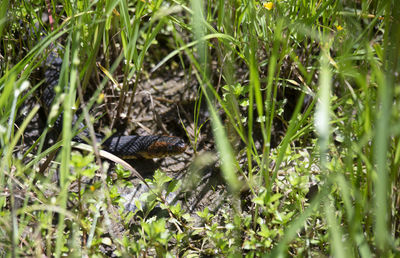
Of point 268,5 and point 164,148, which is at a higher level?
point 268,5

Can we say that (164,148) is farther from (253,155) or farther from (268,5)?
(268,5)

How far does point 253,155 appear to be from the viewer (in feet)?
7.18

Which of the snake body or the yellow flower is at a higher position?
the yellow flower

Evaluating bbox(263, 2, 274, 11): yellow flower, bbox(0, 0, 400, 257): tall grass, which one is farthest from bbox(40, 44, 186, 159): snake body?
bbox(263, 2, 274, 11): yellow flower

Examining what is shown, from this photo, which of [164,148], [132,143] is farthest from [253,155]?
[132,143]

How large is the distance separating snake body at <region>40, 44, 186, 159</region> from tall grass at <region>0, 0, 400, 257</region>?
8.4 inches

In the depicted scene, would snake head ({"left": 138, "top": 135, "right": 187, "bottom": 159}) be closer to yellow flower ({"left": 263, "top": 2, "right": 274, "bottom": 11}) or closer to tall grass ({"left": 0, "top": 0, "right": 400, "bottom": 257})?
tall grass ({"left": 0, "top": 0, "right": 400, "bottom": 257})

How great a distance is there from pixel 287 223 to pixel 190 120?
1452 millimetres

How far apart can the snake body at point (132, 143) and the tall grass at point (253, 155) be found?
213 millimetres

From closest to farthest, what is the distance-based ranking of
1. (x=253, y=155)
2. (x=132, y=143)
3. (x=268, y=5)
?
(x=253, y=155) → (x=268, y=5) → (x=132, y=143)

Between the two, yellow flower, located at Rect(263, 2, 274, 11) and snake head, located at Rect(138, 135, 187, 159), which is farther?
snake head, located at Rect(138, 135, 187, 159)

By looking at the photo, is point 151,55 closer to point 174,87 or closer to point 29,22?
point 174,87

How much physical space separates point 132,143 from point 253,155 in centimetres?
151

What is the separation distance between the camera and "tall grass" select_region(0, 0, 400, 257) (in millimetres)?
1694
